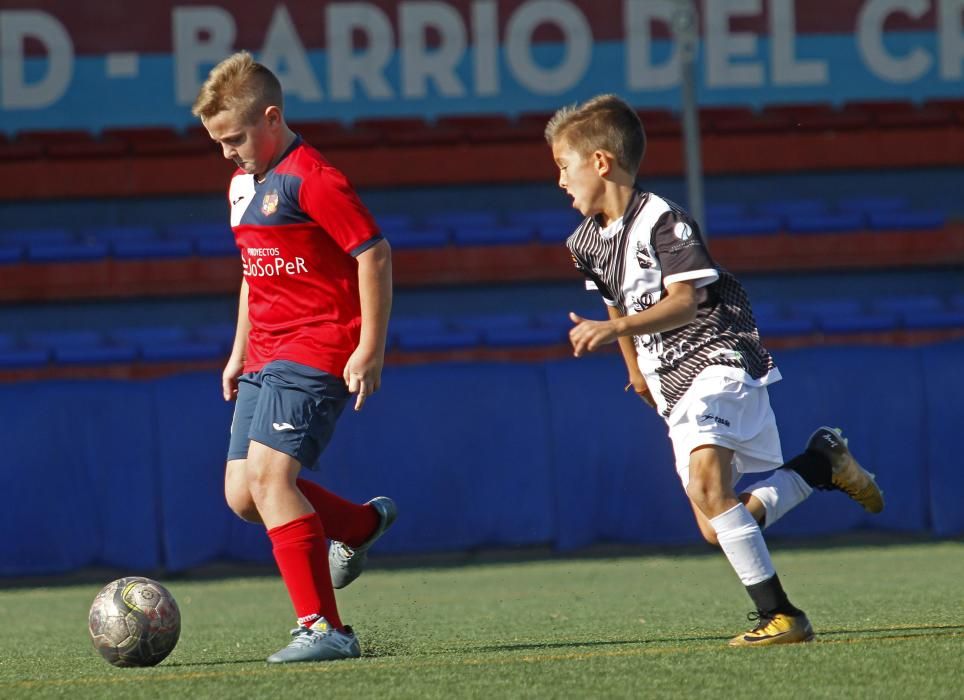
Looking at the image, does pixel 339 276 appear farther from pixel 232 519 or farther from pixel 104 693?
pixel 232 519

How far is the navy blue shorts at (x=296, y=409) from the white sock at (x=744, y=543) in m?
1.12

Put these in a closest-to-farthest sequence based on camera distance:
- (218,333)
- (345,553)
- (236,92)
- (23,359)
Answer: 1. (236,92)
2. (345,553)
3. (23,359)
4. (218,333)

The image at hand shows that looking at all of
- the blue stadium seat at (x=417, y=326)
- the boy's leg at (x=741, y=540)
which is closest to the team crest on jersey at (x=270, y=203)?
the boy's leg at (x=741, y=540)

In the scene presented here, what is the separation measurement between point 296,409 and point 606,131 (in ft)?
3.90

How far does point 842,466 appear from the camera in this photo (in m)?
4.49

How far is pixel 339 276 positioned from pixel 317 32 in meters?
11.8

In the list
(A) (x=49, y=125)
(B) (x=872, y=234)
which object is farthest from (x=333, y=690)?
(A) (x=49, y=125)

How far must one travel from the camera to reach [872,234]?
13.5 meters

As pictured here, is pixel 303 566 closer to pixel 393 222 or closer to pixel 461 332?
pixel 461 332

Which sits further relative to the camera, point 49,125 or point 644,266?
point 49,125

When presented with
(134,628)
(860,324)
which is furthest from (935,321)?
(134,628)

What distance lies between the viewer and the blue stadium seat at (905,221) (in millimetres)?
13586

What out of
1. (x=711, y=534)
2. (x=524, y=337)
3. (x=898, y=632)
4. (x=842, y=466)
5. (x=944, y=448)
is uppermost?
(x=842, y=466)

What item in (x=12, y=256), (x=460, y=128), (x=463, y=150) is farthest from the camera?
(x=460, y=128)
